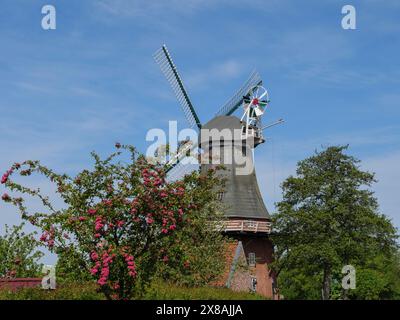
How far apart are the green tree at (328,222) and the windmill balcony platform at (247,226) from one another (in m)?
1.38

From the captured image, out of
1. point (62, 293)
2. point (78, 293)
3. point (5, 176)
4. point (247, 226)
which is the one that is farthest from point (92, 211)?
point (247, 226)

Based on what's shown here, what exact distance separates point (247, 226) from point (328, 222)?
6.28 m

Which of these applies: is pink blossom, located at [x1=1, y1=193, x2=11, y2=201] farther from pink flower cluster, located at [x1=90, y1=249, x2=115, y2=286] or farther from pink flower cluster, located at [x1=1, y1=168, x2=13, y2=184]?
pink flower cluster, located at [x1=90, y1=249, x2=115, y2=286]

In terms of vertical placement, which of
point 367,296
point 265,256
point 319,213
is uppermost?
point 319,213

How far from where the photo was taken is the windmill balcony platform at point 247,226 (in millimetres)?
46953

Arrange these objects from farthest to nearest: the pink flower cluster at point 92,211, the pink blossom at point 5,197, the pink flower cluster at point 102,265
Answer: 1. the pink blossom at point 5,197
2. the pink flower cluster at point 92,211
3. the pink flower cluster at point 102,265

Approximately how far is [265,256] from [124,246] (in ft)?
116

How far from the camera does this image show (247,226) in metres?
47.6
